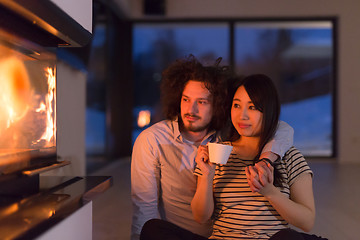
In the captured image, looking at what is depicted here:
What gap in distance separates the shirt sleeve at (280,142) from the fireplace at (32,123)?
2.13 ft

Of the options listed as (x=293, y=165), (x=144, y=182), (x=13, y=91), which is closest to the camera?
(x=13, y=91)

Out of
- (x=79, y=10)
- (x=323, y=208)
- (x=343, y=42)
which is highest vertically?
(x=343, y=42)

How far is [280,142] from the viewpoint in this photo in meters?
1.42

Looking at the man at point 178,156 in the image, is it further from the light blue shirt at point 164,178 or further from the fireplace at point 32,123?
the fireplace at point 32,123

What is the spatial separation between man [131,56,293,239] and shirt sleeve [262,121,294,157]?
0.37 metres

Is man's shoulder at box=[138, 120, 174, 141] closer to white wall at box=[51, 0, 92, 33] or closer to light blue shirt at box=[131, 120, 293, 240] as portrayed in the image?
light blue shirt at box=[131, 120, 293, 240]

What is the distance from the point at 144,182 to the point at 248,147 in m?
0.53

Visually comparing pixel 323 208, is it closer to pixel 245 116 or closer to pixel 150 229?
pixel 245 116

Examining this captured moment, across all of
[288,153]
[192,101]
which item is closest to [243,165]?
[288,153]

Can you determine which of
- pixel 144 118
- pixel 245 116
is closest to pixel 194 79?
pixel 245 116

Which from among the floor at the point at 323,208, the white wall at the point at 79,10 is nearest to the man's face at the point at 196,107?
the white wall at the point at 79,10

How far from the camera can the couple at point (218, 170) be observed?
1365mm

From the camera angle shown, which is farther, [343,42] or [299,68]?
[299,68]

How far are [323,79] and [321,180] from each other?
3519 millimetres
